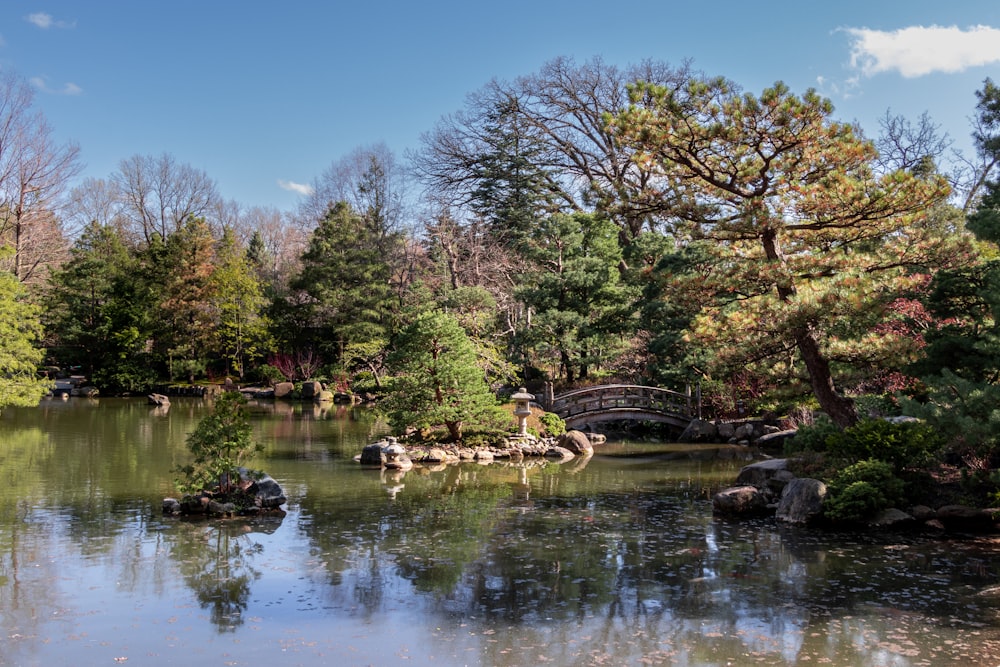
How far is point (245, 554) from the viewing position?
8930mm

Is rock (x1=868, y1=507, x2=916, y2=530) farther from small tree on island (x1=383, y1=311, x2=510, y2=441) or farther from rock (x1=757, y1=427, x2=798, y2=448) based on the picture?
small tree on island (x1=383, y1=311, x2=510, y2=441)

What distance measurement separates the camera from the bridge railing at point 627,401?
68.1 feet

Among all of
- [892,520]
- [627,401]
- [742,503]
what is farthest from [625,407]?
[892,520]

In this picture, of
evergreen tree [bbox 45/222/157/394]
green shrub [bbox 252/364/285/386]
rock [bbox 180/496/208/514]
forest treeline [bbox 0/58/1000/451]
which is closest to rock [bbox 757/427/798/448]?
forest treeline [bbox 0/58/1000/451]

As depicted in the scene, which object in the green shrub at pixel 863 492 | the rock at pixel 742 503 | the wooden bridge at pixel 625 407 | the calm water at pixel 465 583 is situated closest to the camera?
the calm water at pixel 465 583

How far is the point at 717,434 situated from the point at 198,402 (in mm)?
19266

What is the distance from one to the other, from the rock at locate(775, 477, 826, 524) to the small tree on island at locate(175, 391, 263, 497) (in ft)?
23.8

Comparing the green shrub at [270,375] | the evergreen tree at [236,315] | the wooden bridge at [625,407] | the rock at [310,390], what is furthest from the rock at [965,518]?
the evergreen tree at [236,315]

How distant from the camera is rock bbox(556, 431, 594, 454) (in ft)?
58.5

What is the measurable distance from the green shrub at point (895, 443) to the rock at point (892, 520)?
61 centimetres

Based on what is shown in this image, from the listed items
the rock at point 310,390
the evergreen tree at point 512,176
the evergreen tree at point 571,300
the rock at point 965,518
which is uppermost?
the evergreen tree at point 512,176

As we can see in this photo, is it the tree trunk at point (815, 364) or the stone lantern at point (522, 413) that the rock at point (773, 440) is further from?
the tree trunk at point (815, 364)

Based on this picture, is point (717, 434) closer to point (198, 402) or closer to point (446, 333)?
point (446, 333)

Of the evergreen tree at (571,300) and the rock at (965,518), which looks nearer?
the rock at (965,518)
